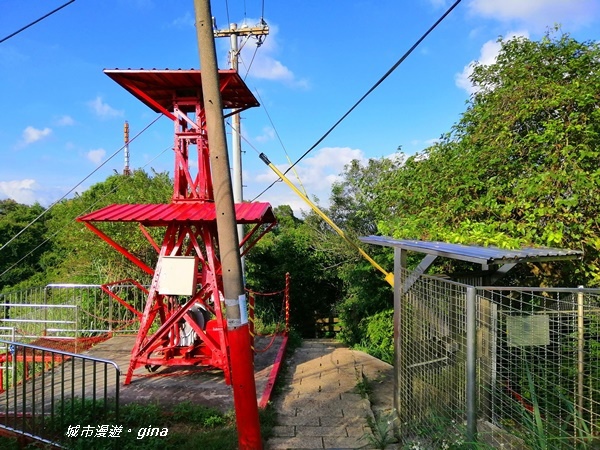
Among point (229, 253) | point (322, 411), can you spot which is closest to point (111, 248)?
point (322, 411)

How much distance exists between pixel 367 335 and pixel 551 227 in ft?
18.3

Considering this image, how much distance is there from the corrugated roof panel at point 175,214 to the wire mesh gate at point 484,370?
7.88 feet

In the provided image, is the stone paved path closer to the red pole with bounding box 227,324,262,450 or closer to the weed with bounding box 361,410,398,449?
the weed with bounding box 361,410,398,449

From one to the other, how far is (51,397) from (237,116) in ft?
28.2

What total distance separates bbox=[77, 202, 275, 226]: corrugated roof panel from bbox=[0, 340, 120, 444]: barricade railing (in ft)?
6.18

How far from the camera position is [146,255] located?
1278cm

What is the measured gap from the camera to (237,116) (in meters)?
11.7

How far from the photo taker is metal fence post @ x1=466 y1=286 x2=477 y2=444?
2990mm

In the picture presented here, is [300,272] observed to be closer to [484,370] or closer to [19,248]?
[484,370]

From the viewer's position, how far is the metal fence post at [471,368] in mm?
2990

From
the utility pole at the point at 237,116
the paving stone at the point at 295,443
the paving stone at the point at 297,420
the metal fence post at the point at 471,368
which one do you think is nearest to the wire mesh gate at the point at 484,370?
the metal fence post at the point at 471,368

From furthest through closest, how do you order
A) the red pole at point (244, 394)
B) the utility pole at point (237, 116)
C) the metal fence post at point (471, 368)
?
the utility pole at point (237, 116)
the red pole at point (244, 394)
the metal fence post at point (471, 368)

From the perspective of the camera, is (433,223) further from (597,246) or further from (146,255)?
(146,255)

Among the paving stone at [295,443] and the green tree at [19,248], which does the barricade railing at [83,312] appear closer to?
the paving stone at [295,443]
